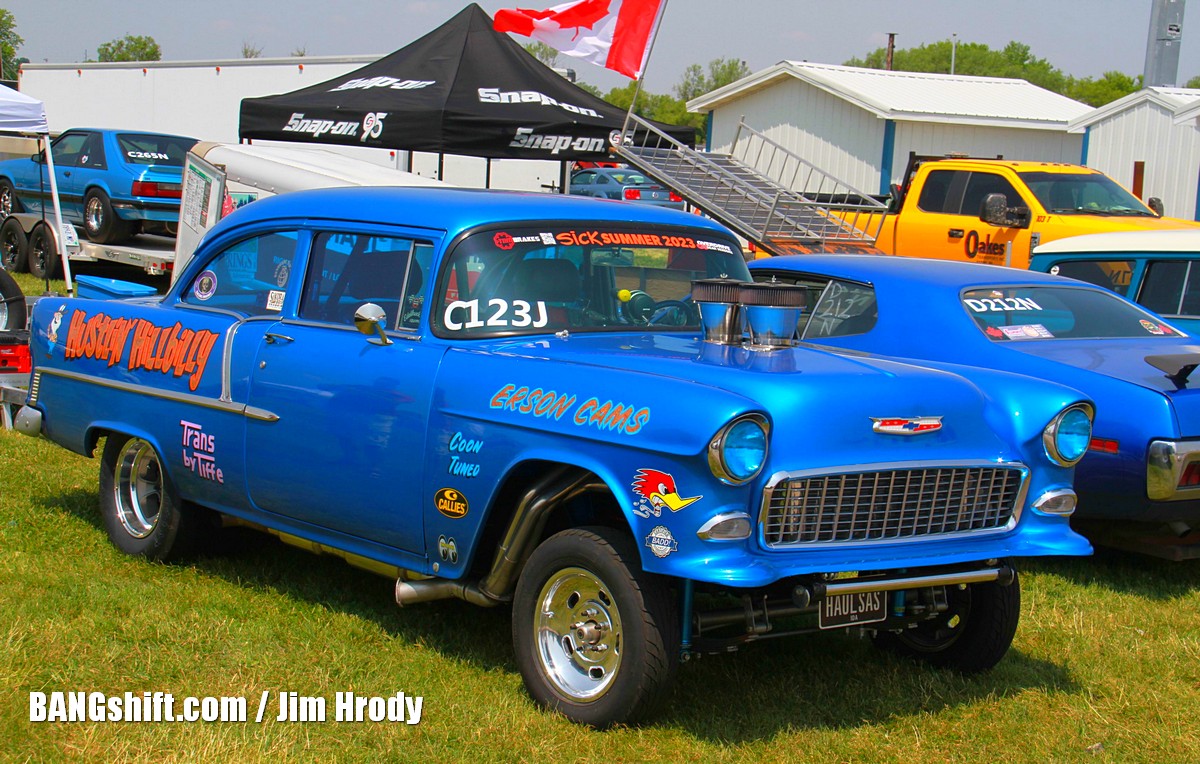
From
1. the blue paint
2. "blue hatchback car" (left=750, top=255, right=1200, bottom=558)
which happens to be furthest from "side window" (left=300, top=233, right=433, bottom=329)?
the blue paint

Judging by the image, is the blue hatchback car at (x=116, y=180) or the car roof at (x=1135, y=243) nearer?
the car roof at (x=1135, y=243)

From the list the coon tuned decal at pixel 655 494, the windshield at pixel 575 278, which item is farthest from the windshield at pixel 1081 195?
the coon tuned decal at pixel 655 494

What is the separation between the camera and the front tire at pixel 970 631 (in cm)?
487

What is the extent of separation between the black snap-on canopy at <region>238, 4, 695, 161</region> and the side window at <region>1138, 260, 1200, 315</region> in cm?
695

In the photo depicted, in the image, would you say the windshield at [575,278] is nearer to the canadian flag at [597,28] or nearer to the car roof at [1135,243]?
the car roof at [1135,243]

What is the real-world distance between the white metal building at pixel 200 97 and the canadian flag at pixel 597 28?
448 centimetres

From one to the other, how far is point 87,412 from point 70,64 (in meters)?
22.4

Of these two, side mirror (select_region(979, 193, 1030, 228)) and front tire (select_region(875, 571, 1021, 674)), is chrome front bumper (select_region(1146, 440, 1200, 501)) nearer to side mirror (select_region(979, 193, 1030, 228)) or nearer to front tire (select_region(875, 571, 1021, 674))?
front tire (select_region(875, 571, 1021, 674))

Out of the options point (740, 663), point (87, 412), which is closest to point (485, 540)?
point (740, 663)

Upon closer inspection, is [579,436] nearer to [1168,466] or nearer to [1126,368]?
[1168,466]

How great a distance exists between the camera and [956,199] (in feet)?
43.0

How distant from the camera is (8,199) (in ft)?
59.5

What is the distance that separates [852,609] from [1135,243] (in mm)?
5120

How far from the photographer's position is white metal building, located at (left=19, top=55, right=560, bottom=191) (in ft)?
64.8
